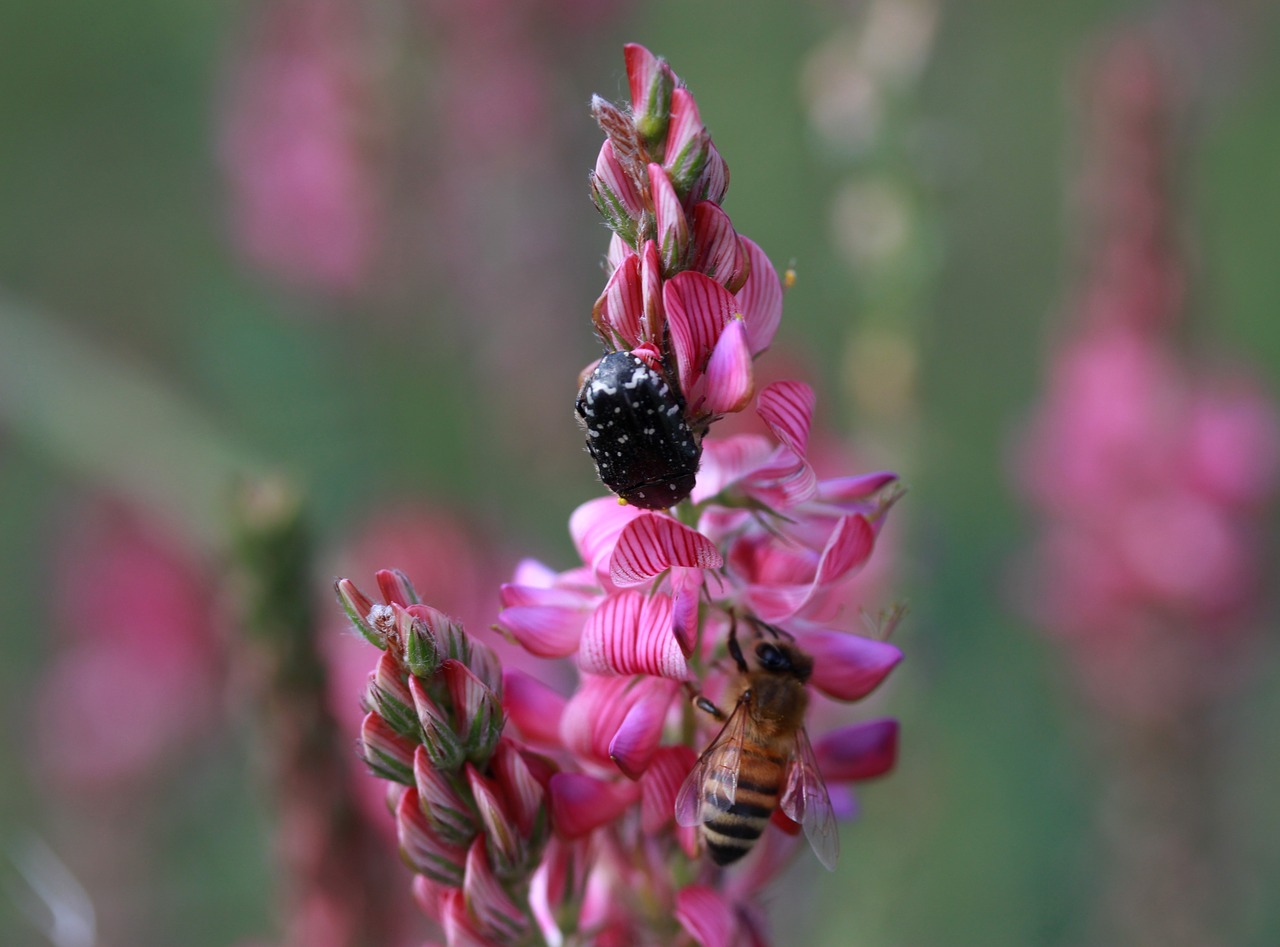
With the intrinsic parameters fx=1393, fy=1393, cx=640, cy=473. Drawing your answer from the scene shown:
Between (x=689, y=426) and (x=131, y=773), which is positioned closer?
(x=689, y=426)

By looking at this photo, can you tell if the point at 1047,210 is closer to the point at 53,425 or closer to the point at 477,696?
the point at 53,425

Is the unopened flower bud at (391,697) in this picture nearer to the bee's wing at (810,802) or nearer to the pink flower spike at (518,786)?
the pink flower spike at (518,786)

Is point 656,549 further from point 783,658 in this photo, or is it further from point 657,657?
point 783,658

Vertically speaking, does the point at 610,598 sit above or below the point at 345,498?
below

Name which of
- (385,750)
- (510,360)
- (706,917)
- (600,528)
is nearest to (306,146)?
(510,360)

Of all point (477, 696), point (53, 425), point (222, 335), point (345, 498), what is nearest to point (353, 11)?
point (222, 335)

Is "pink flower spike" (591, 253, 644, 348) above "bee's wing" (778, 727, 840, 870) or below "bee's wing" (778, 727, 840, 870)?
above

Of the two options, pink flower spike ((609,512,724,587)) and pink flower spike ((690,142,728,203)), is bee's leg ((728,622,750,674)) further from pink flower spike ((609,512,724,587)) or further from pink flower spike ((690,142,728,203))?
pink flower spike ((690,142,728,203))

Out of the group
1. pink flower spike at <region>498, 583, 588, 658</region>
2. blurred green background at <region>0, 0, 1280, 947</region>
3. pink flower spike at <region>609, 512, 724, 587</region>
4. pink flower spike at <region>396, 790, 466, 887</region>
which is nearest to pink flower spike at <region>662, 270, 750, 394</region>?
pink flower spike at <region>609, 512, 724, 587</region>

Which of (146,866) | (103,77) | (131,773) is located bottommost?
(146,866)
